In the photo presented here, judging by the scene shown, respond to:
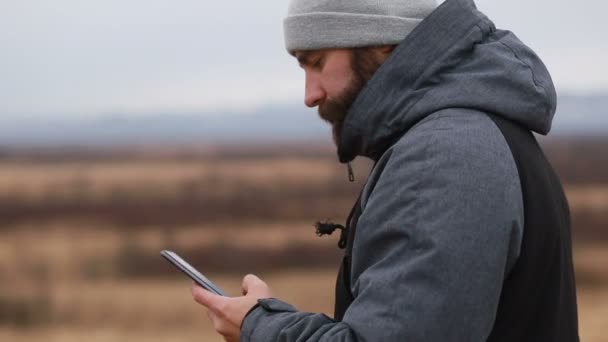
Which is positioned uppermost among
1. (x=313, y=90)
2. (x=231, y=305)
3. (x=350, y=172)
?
→ (x=313, y=90)

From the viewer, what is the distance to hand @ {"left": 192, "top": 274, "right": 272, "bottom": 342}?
1.66 meters

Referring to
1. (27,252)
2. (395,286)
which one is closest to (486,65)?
(395,286)

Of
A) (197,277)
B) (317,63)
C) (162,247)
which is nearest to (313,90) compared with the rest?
(317,63)

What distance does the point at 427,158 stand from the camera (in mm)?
1480

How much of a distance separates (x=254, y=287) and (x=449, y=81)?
1.50 feet

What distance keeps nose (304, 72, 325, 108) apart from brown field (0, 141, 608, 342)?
2836 millimetres

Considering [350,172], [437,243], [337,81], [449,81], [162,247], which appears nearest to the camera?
[437,243]

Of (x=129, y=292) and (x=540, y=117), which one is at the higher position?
(x=540, y=117)

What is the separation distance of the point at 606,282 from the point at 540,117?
10651mm

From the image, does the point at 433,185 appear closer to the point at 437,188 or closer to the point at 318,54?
the point at 437,188

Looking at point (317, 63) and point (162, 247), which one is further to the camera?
point (162, 247)

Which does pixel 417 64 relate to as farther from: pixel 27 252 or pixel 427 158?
pixel 27 252

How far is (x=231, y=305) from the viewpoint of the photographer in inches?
66.1

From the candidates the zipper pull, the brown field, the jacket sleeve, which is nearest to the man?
the jacket sleeve
